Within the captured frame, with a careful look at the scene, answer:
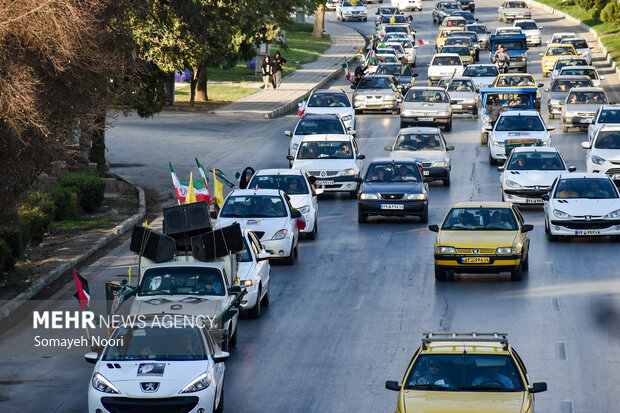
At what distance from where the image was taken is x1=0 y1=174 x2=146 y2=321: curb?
20.9 metres

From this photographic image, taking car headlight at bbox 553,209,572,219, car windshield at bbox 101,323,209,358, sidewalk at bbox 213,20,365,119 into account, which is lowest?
sidewalk at bbox 213,20,365,119

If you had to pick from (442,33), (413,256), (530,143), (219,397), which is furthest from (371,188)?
(442,33)

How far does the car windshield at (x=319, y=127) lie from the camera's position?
38.5 m

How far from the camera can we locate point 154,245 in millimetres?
17969

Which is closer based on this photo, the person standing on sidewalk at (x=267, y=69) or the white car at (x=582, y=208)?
the white car at (x=582, y=208)

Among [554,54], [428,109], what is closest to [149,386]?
[428,109]

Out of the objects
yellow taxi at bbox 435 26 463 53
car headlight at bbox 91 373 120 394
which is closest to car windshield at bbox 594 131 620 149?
car headlight at bbox 91 373 120 394

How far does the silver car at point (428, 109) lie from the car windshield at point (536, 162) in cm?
1299

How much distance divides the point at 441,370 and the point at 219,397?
284 centimetres

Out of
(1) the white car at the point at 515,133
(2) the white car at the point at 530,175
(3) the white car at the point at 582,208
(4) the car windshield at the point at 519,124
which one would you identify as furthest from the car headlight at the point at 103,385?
(4) the car windshield at the point at 519,124

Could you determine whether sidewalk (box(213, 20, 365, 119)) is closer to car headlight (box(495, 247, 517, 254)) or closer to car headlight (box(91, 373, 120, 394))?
car headlight (box(495, 247, 517, 254))

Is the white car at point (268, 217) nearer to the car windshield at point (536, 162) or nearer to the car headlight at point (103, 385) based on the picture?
the car windshield at point (536, 162)

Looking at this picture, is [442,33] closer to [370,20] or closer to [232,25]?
[370,20]

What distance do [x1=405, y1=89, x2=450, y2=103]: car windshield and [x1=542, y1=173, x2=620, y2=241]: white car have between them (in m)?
17.7
